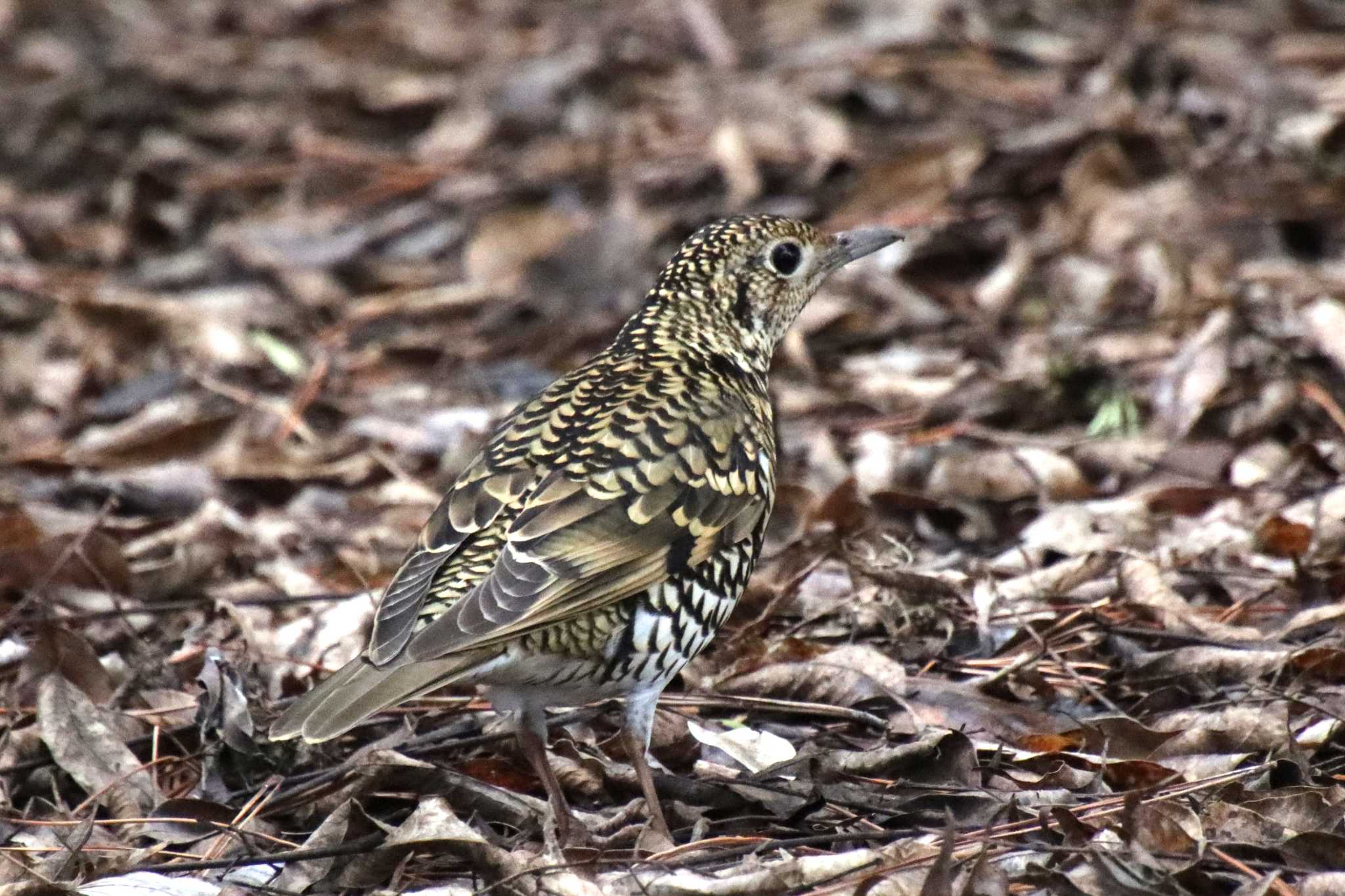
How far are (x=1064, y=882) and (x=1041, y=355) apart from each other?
160 inches

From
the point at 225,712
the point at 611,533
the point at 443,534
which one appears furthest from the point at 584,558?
the point at 225,712

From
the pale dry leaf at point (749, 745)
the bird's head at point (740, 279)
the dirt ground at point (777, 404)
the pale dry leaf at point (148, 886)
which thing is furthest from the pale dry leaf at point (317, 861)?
the bird's head at point (740, 279)

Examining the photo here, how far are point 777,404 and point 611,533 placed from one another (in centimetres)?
313

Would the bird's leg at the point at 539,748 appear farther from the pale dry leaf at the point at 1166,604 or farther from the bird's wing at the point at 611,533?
the pale dry leaf at the point at 1166,604

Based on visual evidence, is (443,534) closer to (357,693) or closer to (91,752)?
(357,693)

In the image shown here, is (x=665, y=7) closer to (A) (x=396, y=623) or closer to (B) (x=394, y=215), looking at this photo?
(B) (x=394, y=215)

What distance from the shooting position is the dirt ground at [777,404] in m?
4.54

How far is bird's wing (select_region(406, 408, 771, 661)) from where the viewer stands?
436cm

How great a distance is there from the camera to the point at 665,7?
11.8 meters

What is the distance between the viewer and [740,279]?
555 centimetres

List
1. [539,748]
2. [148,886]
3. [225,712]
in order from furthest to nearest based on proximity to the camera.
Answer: [225,712] < [539,748] < [148,886]

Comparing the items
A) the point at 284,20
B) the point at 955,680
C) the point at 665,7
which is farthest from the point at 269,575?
the point at 284,20

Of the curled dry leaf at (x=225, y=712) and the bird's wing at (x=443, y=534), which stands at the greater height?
the bird's wing at (x=443, y=534)

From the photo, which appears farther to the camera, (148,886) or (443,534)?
(443,534)
